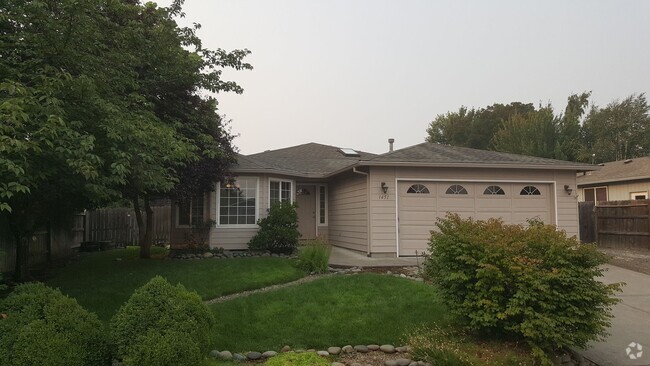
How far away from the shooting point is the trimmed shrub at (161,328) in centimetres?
381

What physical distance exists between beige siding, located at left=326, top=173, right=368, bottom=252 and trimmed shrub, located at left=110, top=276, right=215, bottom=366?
832 centimetres

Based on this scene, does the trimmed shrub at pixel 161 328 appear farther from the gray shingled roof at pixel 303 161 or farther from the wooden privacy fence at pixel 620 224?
the wooden privacy fence at pixel 620 224

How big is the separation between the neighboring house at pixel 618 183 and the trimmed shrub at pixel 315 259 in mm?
11738

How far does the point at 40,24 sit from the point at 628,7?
43.3 ft

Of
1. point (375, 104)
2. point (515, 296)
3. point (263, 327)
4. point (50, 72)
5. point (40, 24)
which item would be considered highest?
point (375, 104)

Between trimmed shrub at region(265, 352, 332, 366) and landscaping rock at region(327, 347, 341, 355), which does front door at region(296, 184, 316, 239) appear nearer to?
landscaping rock at region(327, 347, 341, 355)

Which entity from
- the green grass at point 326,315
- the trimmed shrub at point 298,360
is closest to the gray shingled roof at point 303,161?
the green grass at point 326,315

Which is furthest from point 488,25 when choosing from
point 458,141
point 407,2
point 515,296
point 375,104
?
point 458,141

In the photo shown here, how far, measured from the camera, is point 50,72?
19.2 ft

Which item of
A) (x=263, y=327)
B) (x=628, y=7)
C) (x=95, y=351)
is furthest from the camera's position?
(x=628, y=7)

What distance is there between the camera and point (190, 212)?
13.6 m

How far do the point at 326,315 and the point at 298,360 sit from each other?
5.81ft

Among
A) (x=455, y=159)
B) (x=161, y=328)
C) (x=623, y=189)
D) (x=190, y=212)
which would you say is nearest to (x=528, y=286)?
(x=161, y=328)

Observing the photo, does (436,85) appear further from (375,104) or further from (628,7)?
(628,7)
